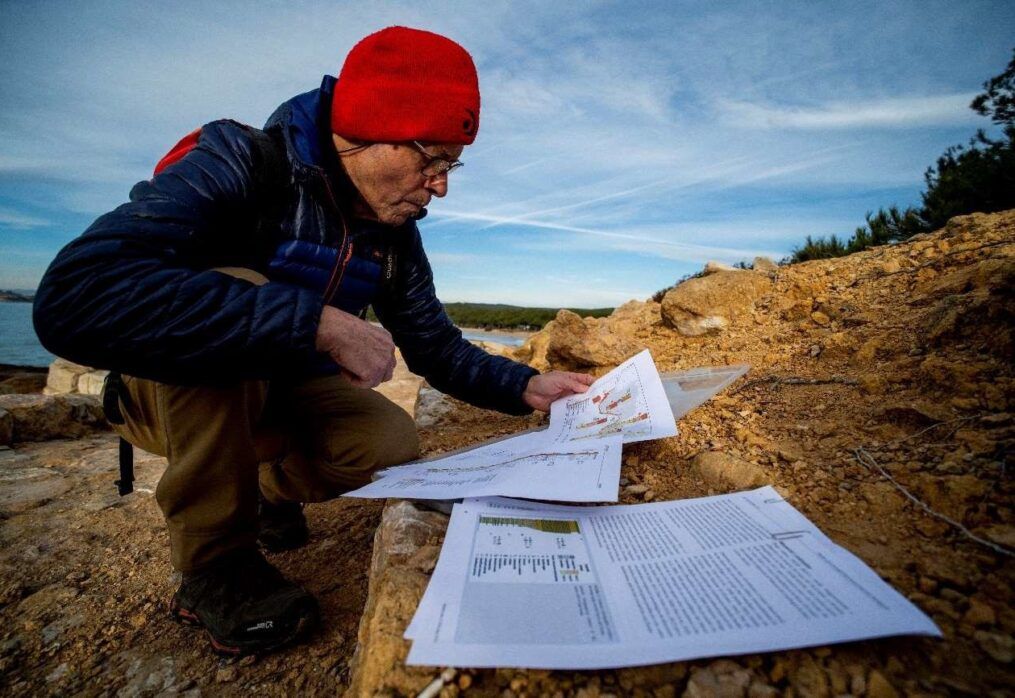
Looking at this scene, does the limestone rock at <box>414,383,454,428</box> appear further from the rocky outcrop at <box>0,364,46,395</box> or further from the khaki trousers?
the rocky outcrop at <box>0,364,46,395</box>

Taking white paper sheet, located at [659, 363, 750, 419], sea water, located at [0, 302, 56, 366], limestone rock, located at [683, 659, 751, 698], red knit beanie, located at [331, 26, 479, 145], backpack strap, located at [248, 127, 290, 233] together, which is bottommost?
sea water, located at [0, 302, 56, 366]

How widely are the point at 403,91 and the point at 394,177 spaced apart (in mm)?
266

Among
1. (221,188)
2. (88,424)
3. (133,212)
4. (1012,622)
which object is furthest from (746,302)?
(88,424)

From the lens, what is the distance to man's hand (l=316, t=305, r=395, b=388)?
1.16m

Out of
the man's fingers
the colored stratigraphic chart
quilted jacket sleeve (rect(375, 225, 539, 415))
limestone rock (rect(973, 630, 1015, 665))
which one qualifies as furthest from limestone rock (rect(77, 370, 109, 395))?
limestone rock (rect(973, 630, 1015, 665))

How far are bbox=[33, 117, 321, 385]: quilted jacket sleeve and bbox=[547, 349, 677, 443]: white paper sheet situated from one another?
0.81 metres

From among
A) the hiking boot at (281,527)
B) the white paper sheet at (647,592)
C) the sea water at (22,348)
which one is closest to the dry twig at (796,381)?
the white paper sheet at (647,592)

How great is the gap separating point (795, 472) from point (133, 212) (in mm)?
1723

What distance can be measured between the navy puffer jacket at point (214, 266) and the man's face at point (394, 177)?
9 centimetres

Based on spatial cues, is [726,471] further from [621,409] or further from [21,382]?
[21,382]

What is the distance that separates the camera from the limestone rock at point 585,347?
2443mm

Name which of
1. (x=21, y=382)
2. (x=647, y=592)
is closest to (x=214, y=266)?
(x=647, y=592)

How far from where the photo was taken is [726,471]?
3.69 feet

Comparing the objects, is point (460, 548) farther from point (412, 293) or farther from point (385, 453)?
point (412, 293)
